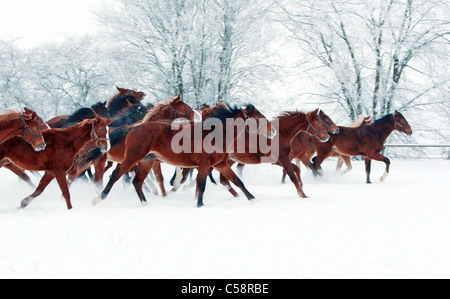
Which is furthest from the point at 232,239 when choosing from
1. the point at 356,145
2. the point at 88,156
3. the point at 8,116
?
the point at 356,145

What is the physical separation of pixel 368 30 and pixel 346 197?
43.6 feet

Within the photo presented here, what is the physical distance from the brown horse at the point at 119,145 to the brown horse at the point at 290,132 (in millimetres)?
1321

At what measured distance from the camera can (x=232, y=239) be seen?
168 inches

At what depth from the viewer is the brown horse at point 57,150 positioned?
6609mm

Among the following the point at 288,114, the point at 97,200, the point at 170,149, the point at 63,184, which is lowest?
the point at 97,200

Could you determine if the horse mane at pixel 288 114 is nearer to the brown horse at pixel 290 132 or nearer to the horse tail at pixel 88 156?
A: the brown horse at pixel 290 132

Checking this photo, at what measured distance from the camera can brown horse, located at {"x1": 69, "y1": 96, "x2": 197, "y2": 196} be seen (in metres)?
8.09

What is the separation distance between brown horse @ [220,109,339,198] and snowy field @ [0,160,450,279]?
1096 millimetres

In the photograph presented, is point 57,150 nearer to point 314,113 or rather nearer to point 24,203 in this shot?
point 24,203

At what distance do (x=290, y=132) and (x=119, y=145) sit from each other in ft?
10.8

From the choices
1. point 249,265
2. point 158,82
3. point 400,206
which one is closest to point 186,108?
point 400,206

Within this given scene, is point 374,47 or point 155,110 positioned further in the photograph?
point 374,47

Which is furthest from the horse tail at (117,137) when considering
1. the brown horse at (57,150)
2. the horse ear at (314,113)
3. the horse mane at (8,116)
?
the horse ear at (314,113)

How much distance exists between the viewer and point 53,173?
6832 millimetres
